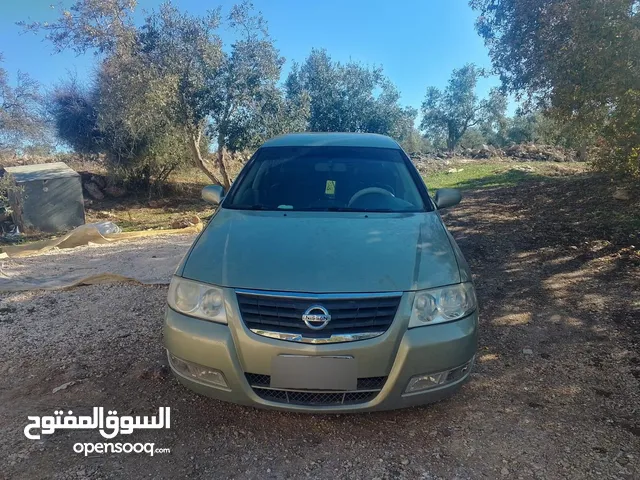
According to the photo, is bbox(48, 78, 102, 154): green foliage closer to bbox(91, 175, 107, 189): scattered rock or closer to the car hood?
bbox(91, 175, 107, 189): scattered rock

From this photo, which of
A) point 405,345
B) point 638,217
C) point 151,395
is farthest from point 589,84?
point 151,395

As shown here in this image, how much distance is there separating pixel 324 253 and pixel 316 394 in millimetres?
753

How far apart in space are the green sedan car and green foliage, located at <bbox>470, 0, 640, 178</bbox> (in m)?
3.79

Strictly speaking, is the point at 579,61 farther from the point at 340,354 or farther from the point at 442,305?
the point at 340,354

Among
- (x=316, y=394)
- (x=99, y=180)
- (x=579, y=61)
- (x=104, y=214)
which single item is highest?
(x=579, y=61)

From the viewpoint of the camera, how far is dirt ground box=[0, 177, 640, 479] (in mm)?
2262

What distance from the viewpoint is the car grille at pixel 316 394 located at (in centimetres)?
228

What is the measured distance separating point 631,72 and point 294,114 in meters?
10.2

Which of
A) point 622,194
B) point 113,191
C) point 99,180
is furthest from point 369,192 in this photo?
point 99,180

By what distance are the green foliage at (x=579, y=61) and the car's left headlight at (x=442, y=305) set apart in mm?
3946

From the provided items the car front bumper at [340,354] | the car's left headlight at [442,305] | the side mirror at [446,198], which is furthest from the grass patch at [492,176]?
the car front bumper at [340,354]

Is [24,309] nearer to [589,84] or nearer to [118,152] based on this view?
[589,84]

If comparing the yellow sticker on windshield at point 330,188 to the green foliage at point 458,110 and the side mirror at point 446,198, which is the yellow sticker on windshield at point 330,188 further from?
the green foliage at point 458,110

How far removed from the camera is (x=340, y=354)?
2199mm
